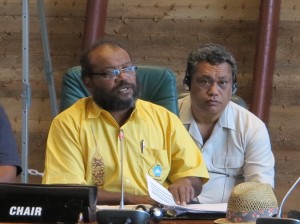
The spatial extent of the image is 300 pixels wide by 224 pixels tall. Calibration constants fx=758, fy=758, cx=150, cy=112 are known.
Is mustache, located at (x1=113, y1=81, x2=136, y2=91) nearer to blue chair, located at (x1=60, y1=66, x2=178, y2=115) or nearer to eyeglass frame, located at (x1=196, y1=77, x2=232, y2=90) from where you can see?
blue chair, located at (x1=60, y1=66, x2=178, y2=115)

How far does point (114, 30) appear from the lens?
16.5ft

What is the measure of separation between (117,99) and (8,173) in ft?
1.65

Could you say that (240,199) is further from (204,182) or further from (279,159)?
(279,159)

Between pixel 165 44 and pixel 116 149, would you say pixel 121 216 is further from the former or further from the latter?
pixel 165 44

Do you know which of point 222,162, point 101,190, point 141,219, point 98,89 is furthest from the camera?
point 222,162

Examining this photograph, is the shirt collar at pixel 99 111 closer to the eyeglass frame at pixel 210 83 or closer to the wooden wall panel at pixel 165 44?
the eyeglass frame at pixel 210 83

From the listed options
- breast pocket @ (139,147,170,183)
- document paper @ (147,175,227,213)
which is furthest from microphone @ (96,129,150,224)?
breast pocket @ (139,147,170,183)

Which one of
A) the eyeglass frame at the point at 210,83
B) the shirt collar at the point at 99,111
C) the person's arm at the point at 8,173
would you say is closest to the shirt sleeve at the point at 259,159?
the eyeglass frame at the point at 210,83

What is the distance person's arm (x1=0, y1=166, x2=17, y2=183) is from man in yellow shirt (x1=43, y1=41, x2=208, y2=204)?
0.61ft

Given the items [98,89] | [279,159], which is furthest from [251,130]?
[279,159]

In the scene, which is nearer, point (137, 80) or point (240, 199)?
point (240, 199)

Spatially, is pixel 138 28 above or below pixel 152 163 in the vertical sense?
above

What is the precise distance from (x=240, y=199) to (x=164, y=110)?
1162 millimetres

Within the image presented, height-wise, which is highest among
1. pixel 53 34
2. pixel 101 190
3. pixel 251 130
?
pixel 53 34
